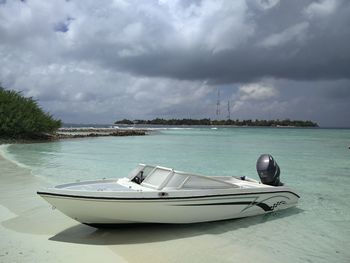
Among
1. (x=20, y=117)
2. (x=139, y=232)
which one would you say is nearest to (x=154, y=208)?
(x=139, y=232)

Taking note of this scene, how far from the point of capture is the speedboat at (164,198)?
731cm

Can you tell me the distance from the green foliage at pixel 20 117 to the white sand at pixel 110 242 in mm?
33805

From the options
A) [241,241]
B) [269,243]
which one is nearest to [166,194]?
[241,241]

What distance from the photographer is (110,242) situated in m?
7.39

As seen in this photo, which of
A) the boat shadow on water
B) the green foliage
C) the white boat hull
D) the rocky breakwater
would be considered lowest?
the boat shadow on water

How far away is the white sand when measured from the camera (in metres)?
6.61

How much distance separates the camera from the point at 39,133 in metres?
46.2

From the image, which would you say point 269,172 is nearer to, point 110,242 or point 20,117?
point 110,242

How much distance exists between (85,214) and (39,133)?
41719 millimetres

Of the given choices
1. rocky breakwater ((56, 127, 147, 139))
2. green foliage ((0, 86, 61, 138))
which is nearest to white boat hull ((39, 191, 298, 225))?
green foliage ((0, 86, 61, 138))

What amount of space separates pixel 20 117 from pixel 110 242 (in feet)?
122

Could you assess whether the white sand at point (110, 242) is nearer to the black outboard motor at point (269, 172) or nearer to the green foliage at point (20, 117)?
the black outboard motor at point (269, 172)

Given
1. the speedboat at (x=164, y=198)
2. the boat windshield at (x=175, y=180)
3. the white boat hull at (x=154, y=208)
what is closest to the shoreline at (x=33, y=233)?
the white boat hull at (x=154, y=208)

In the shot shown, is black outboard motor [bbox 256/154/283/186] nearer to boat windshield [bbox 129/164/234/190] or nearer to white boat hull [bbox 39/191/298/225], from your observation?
white boat hull [bbox 39/191/298/225]
